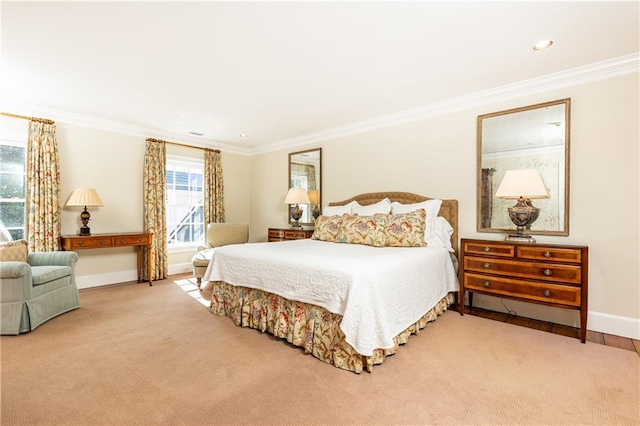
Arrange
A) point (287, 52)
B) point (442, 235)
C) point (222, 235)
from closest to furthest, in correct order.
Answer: point (287, 52)
point (442, 235)
point (222, 235)

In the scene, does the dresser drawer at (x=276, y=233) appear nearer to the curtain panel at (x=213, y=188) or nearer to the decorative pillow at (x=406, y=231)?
the curtain panel at (x=213, y=188)

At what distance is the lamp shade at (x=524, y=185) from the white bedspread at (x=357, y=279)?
0.87 metres

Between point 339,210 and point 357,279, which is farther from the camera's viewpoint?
point 339,210

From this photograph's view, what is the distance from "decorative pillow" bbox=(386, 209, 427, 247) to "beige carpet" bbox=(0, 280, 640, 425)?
86 cm

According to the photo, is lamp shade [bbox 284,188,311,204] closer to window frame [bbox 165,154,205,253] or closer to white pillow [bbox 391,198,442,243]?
white pillow [bbox 391,198,442,243]

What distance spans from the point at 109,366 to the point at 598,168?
4.38 meters

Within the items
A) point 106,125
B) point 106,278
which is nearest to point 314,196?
point 106,125

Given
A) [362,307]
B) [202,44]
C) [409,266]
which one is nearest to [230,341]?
[362,307]

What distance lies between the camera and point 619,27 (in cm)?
221

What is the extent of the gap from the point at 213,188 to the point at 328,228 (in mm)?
2910

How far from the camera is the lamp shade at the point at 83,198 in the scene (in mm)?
3965

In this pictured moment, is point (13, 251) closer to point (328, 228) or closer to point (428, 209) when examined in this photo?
point (328, 228)

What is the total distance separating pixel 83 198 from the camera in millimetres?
3992

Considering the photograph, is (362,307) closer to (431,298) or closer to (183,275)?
(431,298)
